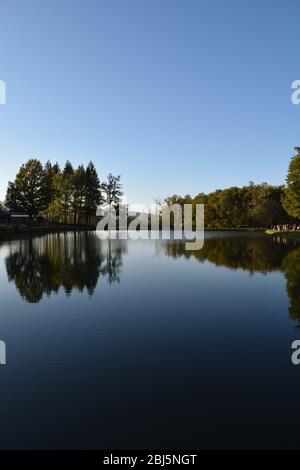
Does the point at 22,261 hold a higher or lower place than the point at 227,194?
lower

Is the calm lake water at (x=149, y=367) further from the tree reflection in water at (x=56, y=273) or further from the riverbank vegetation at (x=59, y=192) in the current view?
the riverbank vegetation at (x=59, y=192)

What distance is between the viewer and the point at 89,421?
6.36 meters

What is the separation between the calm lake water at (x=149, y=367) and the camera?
19.9 feet

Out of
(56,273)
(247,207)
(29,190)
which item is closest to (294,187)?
(56,273)

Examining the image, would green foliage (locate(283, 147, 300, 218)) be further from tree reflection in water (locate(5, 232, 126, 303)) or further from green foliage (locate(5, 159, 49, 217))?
green foliage (locate(5, 159, 49, 217))

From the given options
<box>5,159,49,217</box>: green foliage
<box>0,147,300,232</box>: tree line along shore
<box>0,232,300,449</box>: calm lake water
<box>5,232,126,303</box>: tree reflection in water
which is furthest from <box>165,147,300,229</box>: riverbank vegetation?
<box>0,232,300,449</box>: calm lake water

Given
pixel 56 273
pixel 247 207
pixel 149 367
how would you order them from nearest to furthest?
pixel 149 367 < pixel 56 273 < pixel 247 207

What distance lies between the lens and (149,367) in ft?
28.5

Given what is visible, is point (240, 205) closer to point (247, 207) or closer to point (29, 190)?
point (247, 207)

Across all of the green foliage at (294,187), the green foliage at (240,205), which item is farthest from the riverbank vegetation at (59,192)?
the green foliage at (294,187)

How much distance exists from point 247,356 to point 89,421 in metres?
4.74
